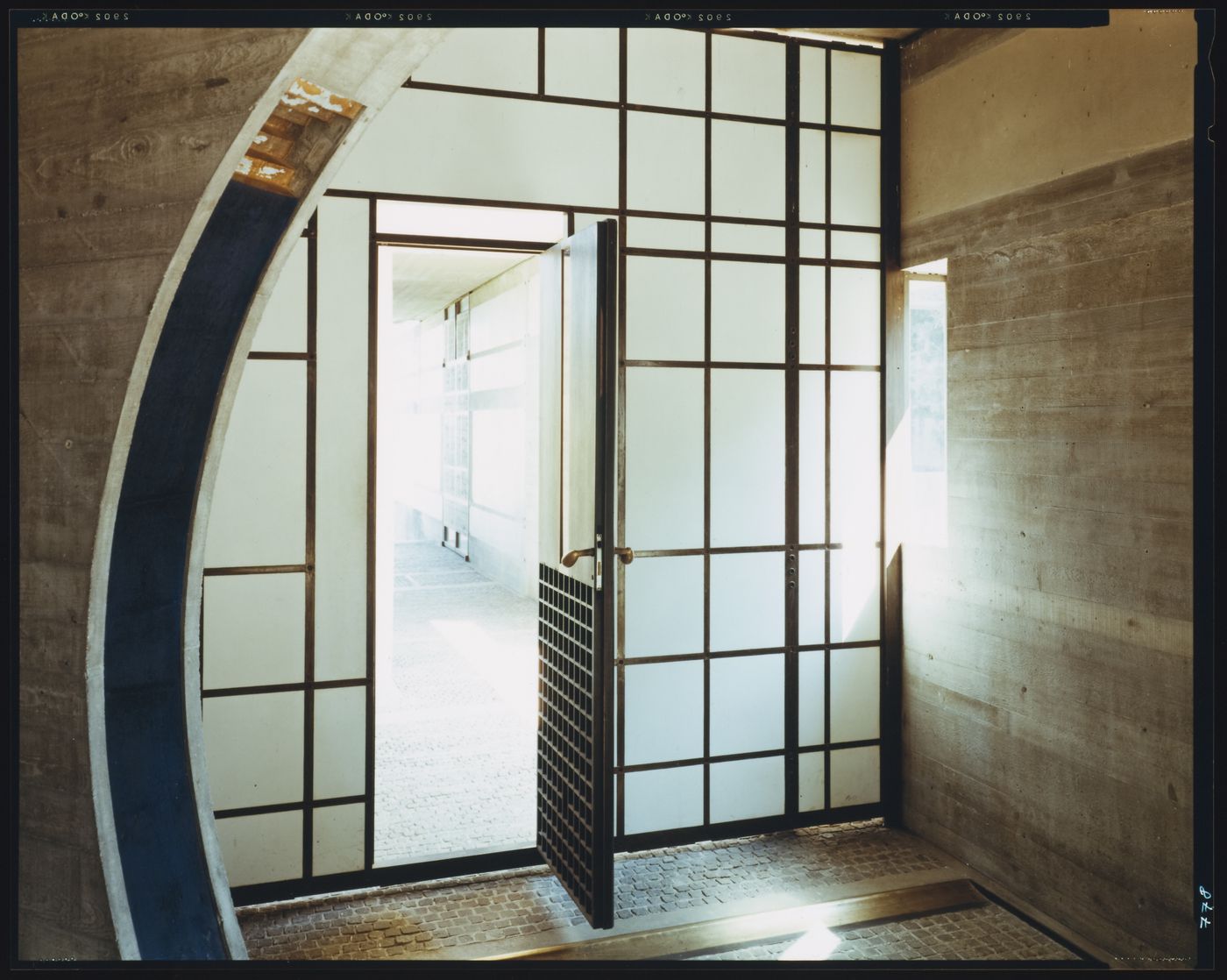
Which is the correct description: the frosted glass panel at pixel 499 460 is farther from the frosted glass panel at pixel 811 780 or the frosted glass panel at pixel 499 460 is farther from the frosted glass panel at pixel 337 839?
the frosted glass panel at pixel 337 839

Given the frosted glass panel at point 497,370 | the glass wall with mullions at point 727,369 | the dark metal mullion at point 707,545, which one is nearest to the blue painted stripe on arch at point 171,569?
the glass wall with mullions at point 727,369

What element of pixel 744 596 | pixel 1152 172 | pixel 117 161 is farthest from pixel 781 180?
pixel 117 161

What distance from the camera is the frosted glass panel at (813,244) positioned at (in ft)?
11.2

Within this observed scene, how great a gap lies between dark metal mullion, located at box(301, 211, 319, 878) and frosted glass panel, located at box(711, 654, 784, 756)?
1.40 meters

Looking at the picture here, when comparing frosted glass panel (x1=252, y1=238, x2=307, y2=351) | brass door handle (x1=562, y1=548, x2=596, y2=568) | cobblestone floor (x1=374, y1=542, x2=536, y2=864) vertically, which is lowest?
cobblestone floor (x1=374, y1=542, x2=536, y2=864)

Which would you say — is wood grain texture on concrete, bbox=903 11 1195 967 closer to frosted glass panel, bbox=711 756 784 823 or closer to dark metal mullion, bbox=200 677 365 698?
frosted glass panel, bbox=711 756 784 823

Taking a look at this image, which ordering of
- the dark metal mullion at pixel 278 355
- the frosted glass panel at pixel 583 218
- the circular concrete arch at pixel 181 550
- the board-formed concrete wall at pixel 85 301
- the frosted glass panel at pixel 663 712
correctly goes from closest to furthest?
the board-formed concrete wall at pixel 85 301
the circular concrete arch at pixel 181 550
the dark metal mullion at pixel 278 355
the frosted glass panel at pixel 583 218
the frosted glass panel at pixel 663 712

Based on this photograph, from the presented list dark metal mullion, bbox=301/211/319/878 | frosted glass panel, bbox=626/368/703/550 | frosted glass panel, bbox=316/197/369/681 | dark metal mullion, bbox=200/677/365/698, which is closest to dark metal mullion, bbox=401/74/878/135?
frosted glass panel, bbox=316/197/369/681

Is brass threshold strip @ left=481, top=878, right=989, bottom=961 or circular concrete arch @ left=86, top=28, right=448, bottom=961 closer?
circular concrete arch @ left=86, top=28, right=448, bottom=961

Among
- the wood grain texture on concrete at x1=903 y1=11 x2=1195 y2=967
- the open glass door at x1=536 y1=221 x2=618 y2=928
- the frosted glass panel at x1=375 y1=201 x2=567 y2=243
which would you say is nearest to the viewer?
the wood grain texture on concrete at x1=903 y1=11 x2=1195 y2=967

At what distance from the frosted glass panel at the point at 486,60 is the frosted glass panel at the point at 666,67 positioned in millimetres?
357

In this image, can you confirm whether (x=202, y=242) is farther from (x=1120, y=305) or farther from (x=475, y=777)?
(x=475, y=777)

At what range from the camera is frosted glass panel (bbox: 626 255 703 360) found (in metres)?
3.21

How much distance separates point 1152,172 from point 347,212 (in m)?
2.34
